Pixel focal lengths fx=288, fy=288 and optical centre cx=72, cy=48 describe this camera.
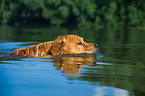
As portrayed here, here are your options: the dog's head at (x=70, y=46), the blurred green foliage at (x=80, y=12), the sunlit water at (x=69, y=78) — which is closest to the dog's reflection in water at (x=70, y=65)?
the sunlit water at (x=69, y=78)

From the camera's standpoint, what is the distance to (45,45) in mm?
9242

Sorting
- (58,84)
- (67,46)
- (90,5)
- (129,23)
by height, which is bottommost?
(58,84)

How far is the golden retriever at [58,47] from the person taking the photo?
9.17 meters

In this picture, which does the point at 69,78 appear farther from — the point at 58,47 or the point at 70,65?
the point at 58,47

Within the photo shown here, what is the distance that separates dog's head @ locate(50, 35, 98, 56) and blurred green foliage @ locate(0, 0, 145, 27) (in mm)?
29509

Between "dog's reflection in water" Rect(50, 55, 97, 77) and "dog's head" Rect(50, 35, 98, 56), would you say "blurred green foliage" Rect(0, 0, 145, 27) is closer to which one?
"dog's head" Rect(50, 35, 98, 56)

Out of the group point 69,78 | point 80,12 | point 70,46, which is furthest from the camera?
point 80,12

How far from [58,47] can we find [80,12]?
1329 inches

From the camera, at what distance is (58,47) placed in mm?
9219

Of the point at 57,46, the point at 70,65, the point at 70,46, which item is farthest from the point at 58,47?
the point at 70,65

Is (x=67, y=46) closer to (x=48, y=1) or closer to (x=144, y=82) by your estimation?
(x=144, y=82)

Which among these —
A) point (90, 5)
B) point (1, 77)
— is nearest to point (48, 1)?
point (90, 5)

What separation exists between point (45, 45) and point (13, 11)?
4155 cm

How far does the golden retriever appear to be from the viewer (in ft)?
30.1
